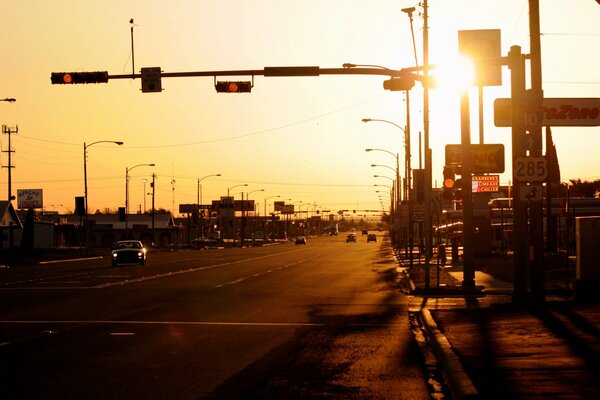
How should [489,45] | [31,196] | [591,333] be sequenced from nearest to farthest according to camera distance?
[591,333], [489,45], [31,196]

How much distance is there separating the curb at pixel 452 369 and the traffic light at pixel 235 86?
478 inches

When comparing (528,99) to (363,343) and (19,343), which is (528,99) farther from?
(19,343)

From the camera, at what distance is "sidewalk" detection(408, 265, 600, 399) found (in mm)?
10023

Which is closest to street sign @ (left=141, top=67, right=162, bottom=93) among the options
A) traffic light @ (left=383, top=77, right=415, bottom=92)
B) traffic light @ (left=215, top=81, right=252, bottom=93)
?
traffic light @ (left=215, top=81, right=252, bottom=93)

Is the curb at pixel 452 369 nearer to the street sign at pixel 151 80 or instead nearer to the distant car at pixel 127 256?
the street sign at pixel 151 80

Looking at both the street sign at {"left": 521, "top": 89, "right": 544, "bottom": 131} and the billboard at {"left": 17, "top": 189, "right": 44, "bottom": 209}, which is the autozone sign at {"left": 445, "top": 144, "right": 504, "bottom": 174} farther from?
the billboard at {"left": 17, "top": 189, "right": 44, "bottom": 209}

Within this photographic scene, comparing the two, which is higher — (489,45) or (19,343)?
(489,45)

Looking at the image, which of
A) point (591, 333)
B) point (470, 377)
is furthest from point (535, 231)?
point (470, 377)

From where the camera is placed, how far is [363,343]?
617 inches

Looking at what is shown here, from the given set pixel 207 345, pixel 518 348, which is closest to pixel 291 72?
pixel 207 345

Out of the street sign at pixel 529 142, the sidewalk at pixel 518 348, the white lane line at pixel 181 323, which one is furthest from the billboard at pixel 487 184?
the white lane line at pixel 181 323

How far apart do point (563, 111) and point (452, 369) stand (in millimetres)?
14309

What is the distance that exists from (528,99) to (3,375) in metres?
13.8

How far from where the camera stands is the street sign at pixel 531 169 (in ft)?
66.7
